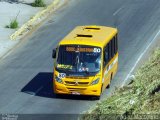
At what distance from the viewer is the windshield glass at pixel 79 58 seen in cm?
2825

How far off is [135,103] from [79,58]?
6315 mm

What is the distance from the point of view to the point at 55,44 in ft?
125

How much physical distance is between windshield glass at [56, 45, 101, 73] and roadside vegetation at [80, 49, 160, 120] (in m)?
1.96

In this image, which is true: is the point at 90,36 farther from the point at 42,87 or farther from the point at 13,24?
the point at 13,24

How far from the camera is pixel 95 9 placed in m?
45.5

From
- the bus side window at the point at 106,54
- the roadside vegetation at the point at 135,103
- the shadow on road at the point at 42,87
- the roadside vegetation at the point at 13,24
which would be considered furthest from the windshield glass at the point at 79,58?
the roadside vegetation at the point at 13,24

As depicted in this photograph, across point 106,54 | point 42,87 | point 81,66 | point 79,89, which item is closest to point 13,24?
point 42,87

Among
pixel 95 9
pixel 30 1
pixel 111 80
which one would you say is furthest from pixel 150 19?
pixel 111 80

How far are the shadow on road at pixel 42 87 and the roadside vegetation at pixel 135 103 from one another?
2774mm

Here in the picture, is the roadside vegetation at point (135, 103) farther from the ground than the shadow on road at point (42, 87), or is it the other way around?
the roadside vegetation at point (135, 103)

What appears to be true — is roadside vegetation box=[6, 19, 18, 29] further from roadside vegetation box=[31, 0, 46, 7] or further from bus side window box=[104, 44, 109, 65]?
bus side window box=[104, 44, 109, 65]

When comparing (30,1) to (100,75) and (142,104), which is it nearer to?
(100,75)

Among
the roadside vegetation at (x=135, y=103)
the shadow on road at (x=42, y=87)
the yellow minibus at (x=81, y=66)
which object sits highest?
the roadside vegetation at (x=135, y=103)

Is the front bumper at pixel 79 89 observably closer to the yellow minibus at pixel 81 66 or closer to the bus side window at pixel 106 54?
the yellow minibus at pixel 81 66
